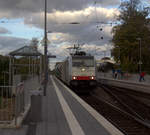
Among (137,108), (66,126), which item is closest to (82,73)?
(137,108)

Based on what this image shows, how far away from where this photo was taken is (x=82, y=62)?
1994cm

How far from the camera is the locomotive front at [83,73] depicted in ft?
63.6

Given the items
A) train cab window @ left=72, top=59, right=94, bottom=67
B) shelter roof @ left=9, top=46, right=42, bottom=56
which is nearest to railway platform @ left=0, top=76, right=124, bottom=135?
shelter roof @ left=9, top=46, right=42, bottom=56

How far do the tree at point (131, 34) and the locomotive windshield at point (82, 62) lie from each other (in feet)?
96.9

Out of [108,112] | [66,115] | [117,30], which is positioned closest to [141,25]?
[117,30]

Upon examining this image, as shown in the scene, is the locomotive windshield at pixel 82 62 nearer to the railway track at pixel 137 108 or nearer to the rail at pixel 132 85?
the railway track at pixel 137 108

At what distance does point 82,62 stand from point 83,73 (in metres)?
0.91

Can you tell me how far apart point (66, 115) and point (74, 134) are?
2.45m

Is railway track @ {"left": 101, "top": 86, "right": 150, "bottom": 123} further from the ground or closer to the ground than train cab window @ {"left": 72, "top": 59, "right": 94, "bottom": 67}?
closer to the ground

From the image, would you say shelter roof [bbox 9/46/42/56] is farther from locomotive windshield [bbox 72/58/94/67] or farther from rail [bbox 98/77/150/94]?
rail [bbox 98/77/150/94]

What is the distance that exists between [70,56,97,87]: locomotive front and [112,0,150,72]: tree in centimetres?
2981

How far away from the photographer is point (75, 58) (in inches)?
788

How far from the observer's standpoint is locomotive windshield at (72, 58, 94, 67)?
64.7 ft

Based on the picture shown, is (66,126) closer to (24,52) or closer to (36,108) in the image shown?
(36,108)
